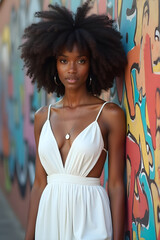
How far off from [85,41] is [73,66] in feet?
0.59

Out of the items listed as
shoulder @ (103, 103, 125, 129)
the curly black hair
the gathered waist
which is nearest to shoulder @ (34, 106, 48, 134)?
the curly black hair

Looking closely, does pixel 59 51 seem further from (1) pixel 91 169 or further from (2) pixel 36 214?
(2) pixel 36 214

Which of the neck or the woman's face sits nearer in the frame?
the woman's face

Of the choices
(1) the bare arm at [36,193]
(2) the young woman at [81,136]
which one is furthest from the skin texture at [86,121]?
(1) the bare arm at [36,193]

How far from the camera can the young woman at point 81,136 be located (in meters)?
3.14

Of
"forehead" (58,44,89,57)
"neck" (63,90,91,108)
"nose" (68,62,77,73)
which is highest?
"forehead" (58,44,89,57)

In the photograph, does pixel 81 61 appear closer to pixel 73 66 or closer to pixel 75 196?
pixel 73 66

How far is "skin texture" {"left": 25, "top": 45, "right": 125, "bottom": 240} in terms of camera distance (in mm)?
3146

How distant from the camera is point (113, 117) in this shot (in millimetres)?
3145

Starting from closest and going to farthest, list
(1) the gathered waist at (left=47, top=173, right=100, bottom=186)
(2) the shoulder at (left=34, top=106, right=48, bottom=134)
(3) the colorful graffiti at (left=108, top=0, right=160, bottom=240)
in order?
1. (3) the colorful graffiti at (left=108, top=0, right=160, bottom=240)
2. (1) the gathered waist at (left=47, top=173, right=100, bottom=186)
3. (2) the shoulder at (left=34, top=106, right=48, bottom=134)

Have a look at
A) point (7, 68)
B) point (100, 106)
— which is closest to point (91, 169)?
point (100, 106)

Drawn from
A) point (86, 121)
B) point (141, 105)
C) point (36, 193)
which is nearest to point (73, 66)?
point (86, 121)

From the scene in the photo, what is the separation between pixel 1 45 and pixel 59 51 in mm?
6479

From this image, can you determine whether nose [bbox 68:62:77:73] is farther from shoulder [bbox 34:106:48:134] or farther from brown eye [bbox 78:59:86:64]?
shoulder [bbox 34:106:48:134]
